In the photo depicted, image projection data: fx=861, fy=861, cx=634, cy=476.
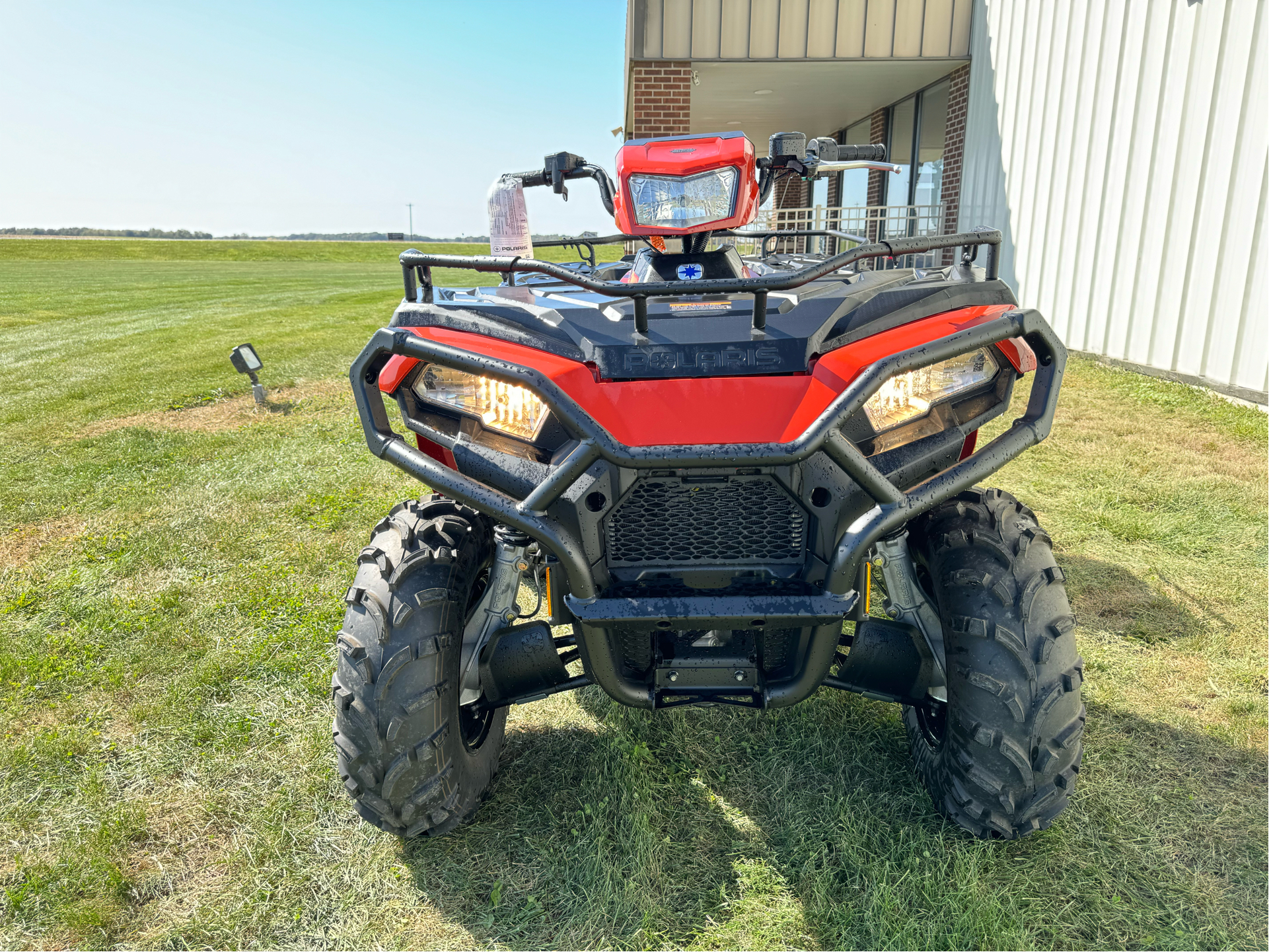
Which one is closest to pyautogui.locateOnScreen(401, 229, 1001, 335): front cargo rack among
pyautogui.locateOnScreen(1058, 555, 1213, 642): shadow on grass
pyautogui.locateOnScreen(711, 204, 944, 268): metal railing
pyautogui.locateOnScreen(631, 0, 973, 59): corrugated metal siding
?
pyautogui.locateOnScreen(1058, 555, 1213, 642): shadow on grass

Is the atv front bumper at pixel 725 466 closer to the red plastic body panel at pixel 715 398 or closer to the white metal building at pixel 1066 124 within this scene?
the red plastic body panel at pixel 715 398

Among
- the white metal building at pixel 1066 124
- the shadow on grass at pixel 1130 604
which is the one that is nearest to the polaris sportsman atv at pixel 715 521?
the shadow on grass at pixel 1130 604

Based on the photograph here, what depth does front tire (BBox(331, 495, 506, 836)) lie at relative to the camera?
1.94 meters

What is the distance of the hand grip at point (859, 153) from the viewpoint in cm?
307

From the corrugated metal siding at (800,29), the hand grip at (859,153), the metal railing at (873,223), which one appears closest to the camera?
the hand grip at (859,153)

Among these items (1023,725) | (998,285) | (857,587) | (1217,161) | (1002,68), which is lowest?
(1023,725)

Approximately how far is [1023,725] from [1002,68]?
9.85 m

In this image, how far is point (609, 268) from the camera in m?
3.10

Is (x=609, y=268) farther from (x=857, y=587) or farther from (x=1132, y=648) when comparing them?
(x=1132, y=648)

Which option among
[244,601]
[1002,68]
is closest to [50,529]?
[244,601]

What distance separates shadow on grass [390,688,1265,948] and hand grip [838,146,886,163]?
6.41 feet

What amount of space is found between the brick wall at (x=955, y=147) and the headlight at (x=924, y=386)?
31.3ft

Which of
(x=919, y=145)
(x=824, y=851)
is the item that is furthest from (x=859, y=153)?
(x=919, y=145)

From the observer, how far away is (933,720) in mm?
2262
